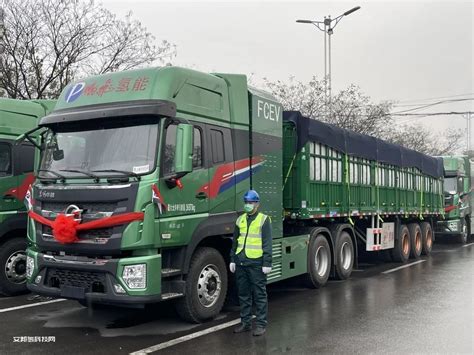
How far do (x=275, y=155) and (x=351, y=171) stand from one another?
3.26 meters

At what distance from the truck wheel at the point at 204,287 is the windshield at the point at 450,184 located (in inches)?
589

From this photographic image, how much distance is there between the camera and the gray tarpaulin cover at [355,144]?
9.34 metres

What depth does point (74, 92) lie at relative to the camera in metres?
6.96

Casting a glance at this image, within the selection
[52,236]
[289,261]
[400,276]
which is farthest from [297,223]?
[52,236]

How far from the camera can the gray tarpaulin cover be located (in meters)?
9.34

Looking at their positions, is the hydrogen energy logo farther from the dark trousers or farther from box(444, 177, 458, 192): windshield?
box(444, 177, 458, 192): windshield

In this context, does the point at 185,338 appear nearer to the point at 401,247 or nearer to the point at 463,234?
the point at 401,247

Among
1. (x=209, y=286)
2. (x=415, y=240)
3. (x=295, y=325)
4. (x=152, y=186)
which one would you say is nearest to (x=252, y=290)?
(x=209, y=286)

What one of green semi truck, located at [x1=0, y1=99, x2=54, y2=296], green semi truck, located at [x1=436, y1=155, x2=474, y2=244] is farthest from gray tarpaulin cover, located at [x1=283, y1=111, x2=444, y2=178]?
green semi truck, located at [x1=0, y1=99, x2=54, y2=296]

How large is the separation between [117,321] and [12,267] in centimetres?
284

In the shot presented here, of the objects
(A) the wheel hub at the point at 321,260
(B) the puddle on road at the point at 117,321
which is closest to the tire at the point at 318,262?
(A) the wheel hub at the point at 321,260

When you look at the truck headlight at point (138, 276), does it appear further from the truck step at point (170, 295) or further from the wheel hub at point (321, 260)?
the wheel hub at point (321, 260)

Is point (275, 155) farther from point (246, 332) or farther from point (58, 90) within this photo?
point (58, 90)

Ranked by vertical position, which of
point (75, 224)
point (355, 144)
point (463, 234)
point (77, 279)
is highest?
point (355, 144)
